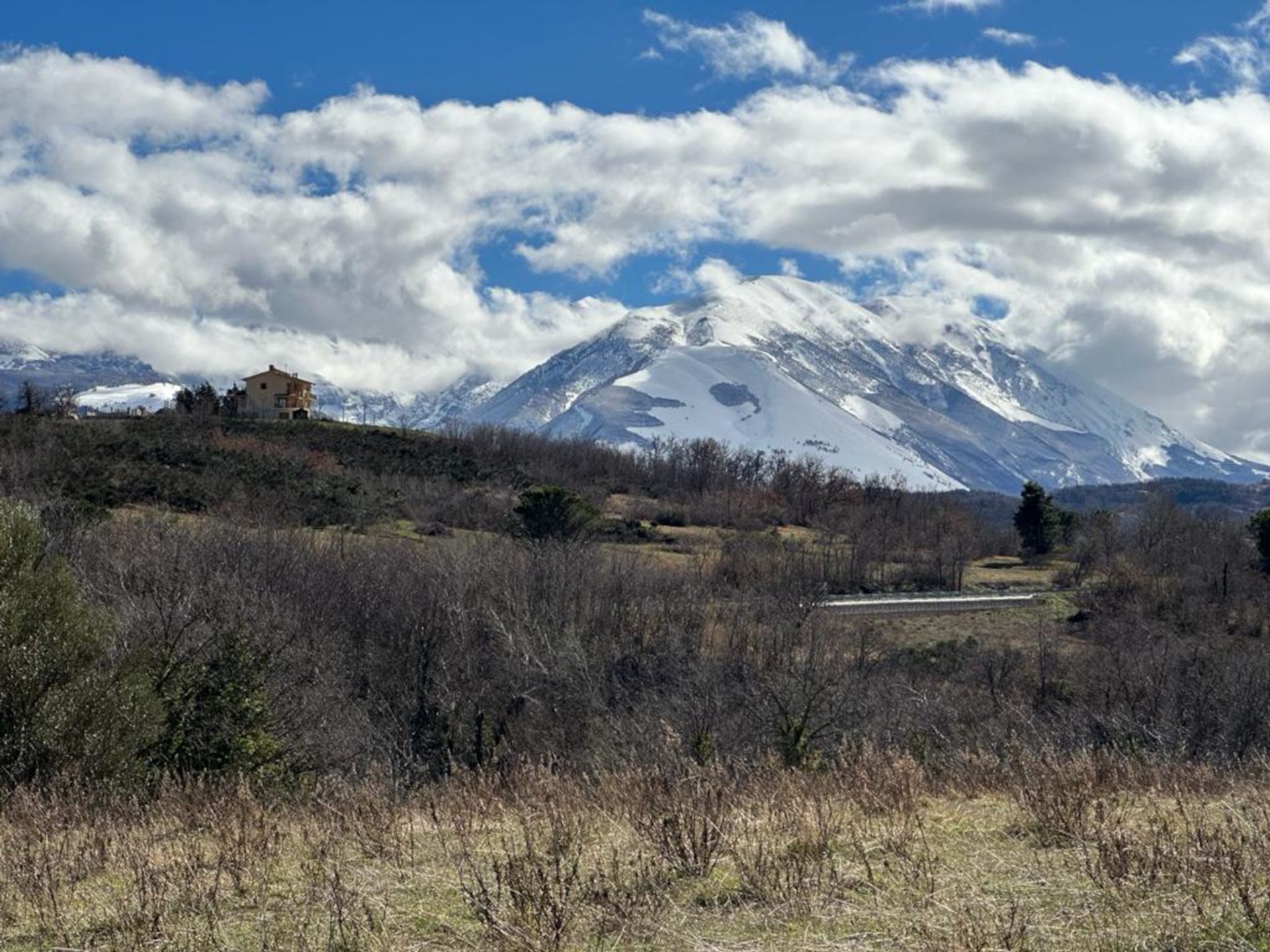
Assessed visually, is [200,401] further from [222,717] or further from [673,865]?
[673,865]

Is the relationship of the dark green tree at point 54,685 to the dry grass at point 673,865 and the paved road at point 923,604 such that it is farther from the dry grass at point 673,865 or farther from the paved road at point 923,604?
the paved road at point 923,604

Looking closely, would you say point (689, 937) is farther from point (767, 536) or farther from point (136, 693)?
point (767, 536)

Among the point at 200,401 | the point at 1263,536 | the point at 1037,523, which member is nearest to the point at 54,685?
the point at 1263,536

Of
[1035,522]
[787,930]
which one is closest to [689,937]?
[787,930]

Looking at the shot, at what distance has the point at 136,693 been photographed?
16438 millimetres

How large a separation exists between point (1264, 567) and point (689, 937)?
74.8m

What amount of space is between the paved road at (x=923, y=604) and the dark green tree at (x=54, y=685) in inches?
1707

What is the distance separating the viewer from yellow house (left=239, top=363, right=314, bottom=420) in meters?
117

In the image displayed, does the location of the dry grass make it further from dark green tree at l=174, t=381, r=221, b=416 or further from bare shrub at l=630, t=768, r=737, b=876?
dark green tree at l=174, t=381, r=221, b=416

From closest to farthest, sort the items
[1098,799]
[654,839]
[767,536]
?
[654,839], [1098,799], [767,536]

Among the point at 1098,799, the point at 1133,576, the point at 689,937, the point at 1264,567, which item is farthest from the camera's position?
the point at 1264,567

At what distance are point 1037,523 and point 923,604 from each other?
116 feet

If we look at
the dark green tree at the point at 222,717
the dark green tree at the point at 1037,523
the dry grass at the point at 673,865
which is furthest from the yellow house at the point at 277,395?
the dry grass at the point at 673,865

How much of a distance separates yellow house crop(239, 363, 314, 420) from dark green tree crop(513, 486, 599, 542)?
183 ft
